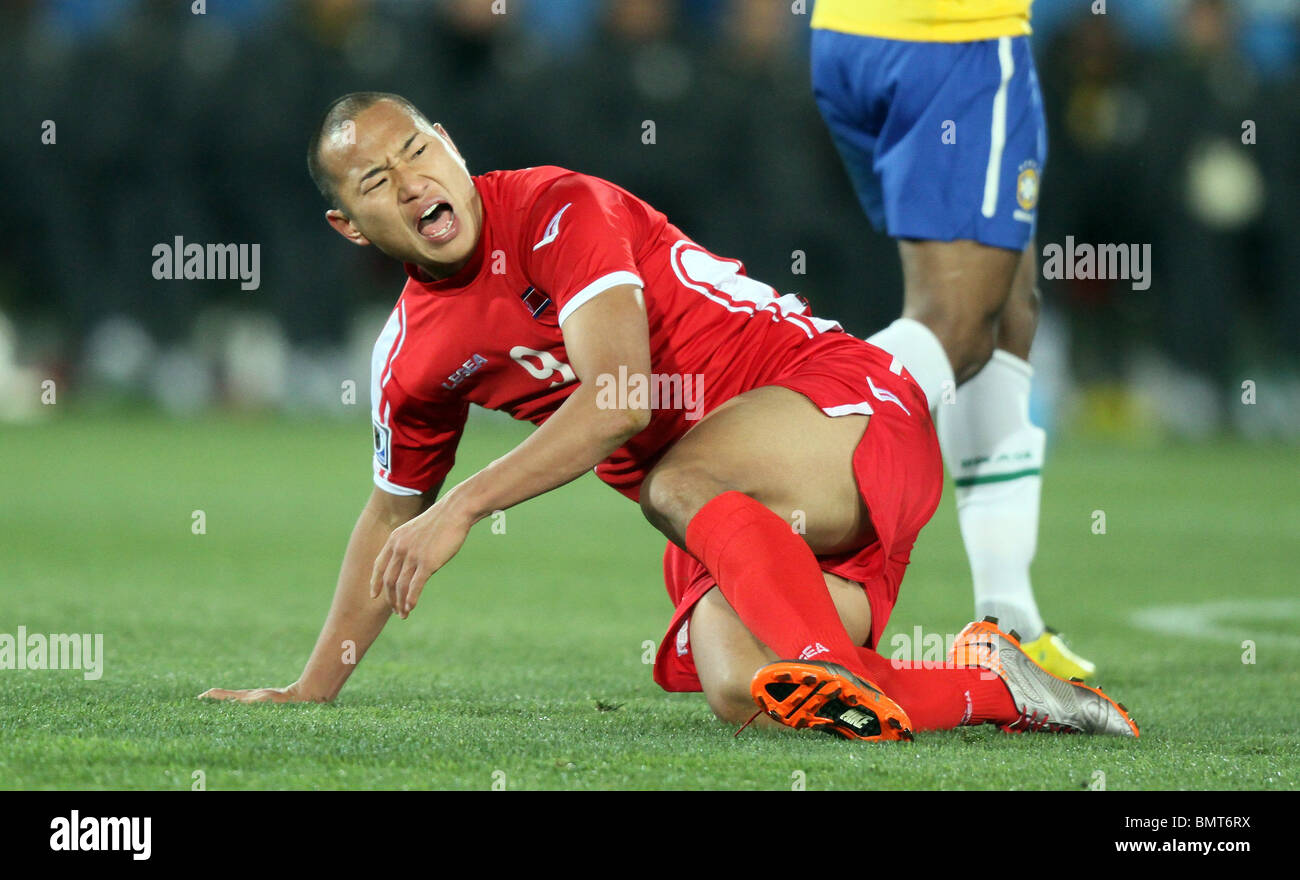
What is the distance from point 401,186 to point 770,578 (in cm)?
94

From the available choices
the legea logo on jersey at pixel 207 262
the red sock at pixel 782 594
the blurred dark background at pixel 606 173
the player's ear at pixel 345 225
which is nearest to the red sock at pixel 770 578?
the red sock at pixel 782 594

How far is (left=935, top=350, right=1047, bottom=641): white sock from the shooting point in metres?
A: 4.02

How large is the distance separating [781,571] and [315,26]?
1025 cm

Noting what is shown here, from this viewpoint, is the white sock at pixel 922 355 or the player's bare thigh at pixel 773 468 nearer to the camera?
the player's bare thigh at pixel 773 468

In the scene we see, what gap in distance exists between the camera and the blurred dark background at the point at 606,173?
1144 cm

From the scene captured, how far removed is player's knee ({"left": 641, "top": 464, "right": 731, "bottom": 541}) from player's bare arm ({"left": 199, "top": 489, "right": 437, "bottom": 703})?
0.59 metres

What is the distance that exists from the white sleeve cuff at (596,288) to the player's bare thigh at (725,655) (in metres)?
0.54

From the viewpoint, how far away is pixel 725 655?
3.04 meters

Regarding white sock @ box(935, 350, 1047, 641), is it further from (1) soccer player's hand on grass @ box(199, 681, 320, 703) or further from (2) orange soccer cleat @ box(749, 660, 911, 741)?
(1) soccer player's hand on grass @ box(199, 681, 320, 703)

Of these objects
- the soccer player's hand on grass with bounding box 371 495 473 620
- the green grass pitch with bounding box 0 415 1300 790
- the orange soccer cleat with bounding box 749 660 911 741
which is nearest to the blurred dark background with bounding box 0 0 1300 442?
the green grass pitch with bounding box 0 415 1300 790

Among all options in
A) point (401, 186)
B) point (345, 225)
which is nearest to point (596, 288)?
point (401, 186)

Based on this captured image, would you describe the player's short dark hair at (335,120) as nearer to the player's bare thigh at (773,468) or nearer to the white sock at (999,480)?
the player's bare thigh at (773,468)

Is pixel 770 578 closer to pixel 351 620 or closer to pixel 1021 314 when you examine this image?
pixel 351 620
